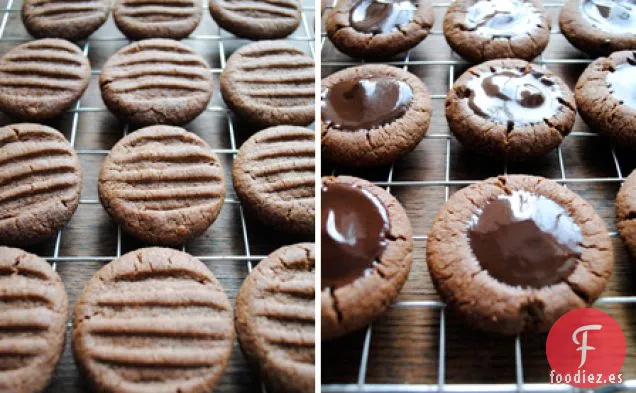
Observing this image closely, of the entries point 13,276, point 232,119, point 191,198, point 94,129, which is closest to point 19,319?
point 13,276

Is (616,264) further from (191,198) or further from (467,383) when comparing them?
(191,198)

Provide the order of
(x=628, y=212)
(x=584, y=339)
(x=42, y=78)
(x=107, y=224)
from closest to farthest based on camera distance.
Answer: (x=584, y=339) < (x=628, y=212) < (x=107, y=224) < (x=42, y=78)

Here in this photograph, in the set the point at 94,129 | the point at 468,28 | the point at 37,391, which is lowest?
the point at 37,391

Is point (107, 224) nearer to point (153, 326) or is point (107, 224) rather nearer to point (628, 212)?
point (153, 326)

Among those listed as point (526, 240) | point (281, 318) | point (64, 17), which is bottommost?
point (281, 318)

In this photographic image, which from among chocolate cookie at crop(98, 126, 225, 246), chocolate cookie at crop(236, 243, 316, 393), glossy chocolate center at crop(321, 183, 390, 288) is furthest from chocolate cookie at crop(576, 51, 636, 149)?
chocolate cookie at crop(98, 126, 225, 246)

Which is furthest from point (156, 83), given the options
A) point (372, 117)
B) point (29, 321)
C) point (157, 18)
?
point (29, 321)

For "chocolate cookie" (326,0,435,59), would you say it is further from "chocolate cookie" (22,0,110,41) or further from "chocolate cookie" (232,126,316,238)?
"chocolate cookie" (22,0,110,41)
